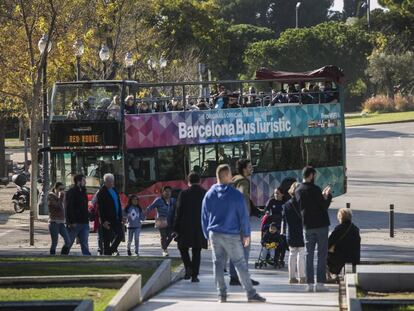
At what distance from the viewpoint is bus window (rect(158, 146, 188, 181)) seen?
116ft

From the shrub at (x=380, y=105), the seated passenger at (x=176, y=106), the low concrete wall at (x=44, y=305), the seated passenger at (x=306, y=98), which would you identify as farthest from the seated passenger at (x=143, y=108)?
the shrub at (x=380, y=105)

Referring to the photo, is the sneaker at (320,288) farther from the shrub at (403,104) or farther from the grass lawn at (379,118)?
the shrub at (403,104)

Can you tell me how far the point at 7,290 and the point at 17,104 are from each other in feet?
129

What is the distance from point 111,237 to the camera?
2294 cm

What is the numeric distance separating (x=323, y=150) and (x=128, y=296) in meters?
25.0

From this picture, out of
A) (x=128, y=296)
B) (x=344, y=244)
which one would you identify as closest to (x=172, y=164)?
(x=344, y=244)

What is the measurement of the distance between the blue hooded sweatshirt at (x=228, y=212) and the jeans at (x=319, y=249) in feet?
6.81

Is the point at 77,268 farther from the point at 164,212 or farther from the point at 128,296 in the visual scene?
the point at 164,212

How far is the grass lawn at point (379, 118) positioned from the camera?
92.9 metres

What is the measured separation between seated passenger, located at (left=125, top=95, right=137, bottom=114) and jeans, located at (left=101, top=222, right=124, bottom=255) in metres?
11.8

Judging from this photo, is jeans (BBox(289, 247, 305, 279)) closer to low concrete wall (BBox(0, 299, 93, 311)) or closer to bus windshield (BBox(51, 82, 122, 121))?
low concrete wall (BBox(0, 299, 93, 311))

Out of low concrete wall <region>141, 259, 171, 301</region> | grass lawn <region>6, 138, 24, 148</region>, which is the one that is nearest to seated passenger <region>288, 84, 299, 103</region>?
low concrete wall <region>141, 259, 171, 301</region>

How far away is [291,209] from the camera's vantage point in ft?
60.0

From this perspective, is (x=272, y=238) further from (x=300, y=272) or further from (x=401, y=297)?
(x=401, y=297)
